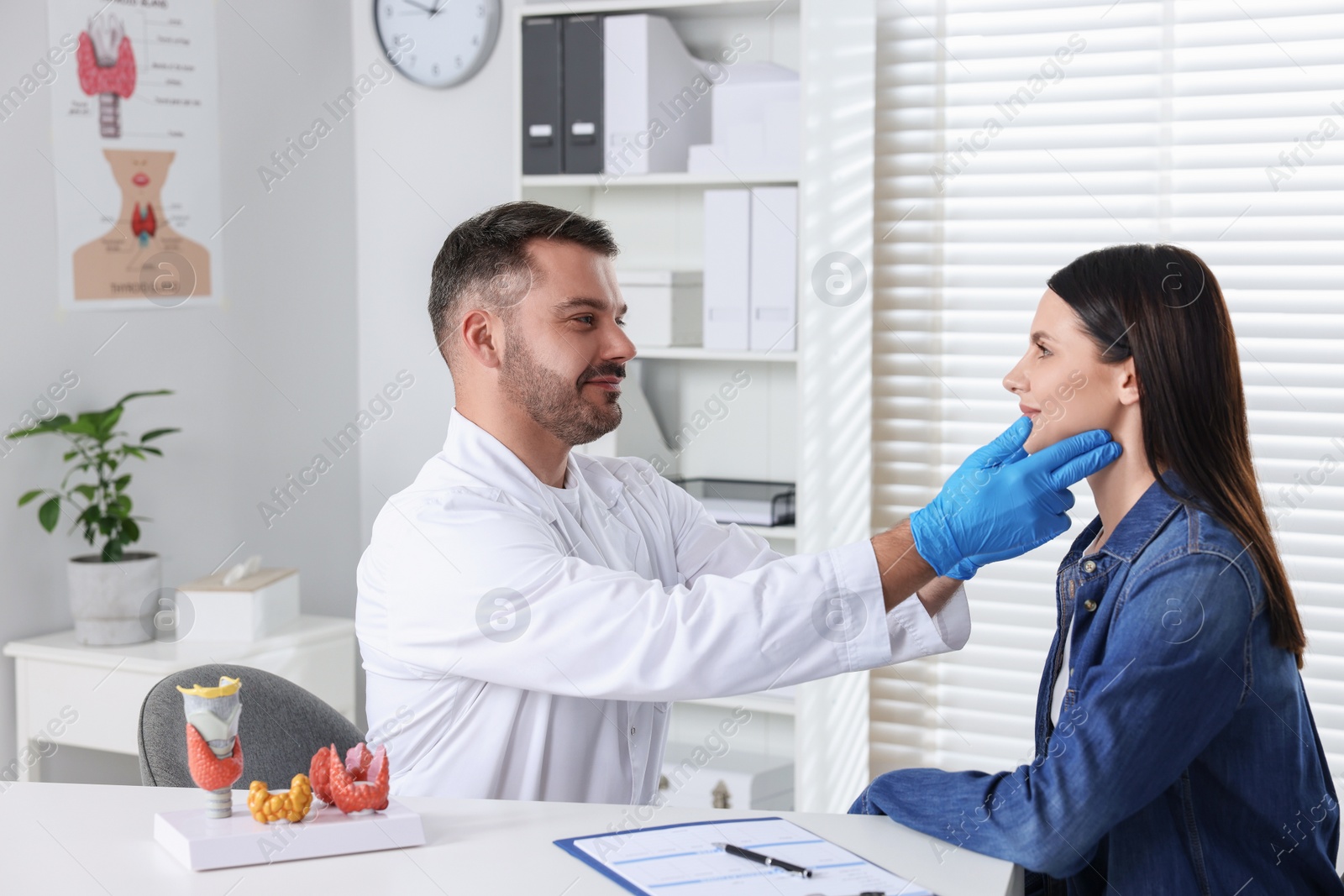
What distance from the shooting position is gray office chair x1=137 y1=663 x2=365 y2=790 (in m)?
1.43

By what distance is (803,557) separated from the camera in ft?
4.60

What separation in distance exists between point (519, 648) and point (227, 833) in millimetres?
379

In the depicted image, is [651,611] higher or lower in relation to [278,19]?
lower

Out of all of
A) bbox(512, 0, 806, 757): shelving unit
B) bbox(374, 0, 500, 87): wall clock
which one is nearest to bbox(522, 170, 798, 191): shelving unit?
bbox(512, 0, 806, 757): shelving unit

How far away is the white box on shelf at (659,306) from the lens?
2.69 meters

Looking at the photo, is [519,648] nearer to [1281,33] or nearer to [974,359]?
[974,359]

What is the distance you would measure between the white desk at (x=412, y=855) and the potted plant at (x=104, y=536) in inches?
48.8

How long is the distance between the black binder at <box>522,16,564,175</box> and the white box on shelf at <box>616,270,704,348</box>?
0.30 metres

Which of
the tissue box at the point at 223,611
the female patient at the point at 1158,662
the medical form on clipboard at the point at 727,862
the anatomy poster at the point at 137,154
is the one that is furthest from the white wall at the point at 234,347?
the female patient at the point at 1158,662

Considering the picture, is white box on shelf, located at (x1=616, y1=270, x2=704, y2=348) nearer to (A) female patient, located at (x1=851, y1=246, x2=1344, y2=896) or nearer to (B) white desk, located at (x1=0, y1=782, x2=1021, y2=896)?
(A) female patient, located at (x1=851, y1=246, x2=1344, y2=896)

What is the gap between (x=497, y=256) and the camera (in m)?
1.71

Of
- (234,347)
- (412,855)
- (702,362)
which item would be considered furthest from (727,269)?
(412,855)

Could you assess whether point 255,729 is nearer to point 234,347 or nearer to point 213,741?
point 213,741

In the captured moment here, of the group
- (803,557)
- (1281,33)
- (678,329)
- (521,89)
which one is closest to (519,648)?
(803,557)
